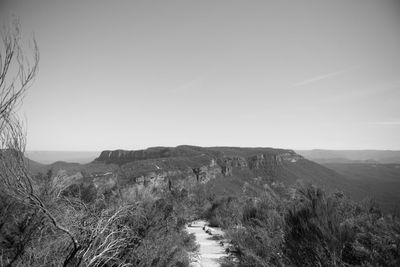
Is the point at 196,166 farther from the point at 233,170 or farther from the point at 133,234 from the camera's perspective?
the point at 133,234

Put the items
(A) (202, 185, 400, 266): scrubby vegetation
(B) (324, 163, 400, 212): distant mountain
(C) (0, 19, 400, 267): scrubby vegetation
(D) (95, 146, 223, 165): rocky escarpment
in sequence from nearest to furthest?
(C) (0, 19, 400, 267): scrubby vegetation < (A) (202, 185, 400, 266): scrubby vegetation < (B) (324, 163, 400, 212): distant mountain < (D) (95, 146, 223, 165): rocky escarpment

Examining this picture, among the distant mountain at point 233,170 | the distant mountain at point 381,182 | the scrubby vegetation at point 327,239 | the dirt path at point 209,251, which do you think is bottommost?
the distant mountain at point 381,182

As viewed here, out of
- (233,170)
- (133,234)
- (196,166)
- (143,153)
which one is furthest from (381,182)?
(133,234)

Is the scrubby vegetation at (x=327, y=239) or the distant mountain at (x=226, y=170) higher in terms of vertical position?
the scrubby vegetation at (x=327, y=239)

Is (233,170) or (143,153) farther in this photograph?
(143,153)

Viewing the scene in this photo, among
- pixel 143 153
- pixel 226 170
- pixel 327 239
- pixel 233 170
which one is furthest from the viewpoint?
pixel 143 153

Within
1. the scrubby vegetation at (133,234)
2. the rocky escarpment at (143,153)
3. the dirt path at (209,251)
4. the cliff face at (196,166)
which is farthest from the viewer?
the rocky escarpment at (143,153)

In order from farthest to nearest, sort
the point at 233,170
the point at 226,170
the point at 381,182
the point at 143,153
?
1. the point at 143,153
2. the point at 381,182
3. the point at 233,170
4. the point at 226,170

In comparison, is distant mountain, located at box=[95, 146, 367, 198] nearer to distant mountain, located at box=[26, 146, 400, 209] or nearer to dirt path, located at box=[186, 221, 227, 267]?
distant mountain, located at box=[26, 146, 400, 209]

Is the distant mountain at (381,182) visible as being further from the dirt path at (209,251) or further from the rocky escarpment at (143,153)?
the rocky escarpment at (143,153)

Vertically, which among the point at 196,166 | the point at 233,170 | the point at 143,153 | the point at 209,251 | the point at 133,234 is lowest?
the point at 233,170

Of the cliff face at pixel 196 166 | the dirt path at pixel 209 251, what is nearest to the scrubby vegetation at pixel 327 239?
the dirt path at pixel 209 251

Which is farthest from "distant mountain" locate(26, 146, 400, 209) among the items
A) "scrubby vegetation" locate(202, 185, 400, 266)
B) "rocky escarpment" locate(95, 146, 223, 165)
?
"scrubby vegetation" locate(202, 185, 400, 266)

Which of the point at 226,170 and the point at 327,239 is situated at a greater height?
the point at 327,239
